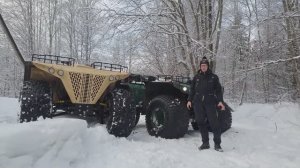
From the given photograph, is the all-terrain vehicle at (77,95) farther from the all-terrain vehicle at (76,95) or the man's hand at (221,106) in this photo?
the man's hand at (221,106)

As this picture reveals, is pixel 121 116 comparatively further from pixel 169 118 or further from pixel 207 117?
pixel 207 117

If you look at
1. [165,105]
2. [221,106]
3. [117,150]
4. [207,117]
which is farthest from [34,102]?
[221,106]

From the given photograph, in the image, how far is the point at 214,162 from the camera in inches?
209

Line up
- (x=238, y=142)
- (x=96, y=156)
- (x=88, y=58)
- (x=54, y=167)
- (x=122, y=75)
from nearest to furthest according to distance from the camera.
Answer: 1. (x=54, y=167)
2. (x=96, y=156)
3. (x=238, y=142)
4. (x=122, y=75)
5. (x=88, y=58)

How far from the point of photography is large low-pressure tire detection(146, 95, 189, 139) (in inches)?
293

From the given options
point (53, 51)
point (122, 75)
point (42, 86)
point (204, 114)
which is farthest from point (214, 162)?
point (53, 51)

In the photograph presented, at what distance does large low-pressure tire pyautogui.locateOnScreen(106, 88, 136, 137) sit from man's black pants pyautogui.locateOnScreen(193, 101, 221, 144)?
1240mm

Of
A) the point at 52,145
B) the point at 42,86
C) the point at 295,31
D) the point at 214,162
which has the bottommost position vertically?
the point at 214,162

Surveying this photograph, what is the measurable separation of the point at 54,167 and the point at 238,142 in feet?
13.2

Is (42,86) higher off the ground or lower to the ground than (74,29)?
lower

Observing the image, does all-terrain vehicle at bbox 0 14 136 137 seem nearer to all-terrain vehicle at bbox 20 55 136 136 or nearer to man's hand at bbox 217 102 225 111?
all-terrain vehicle at bbox 20 55 136 136

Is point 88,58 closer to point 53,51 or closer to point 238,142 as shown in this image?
point 53,51

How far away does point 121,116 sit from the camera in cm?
696

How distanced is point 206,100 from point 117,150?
5.95 ft
